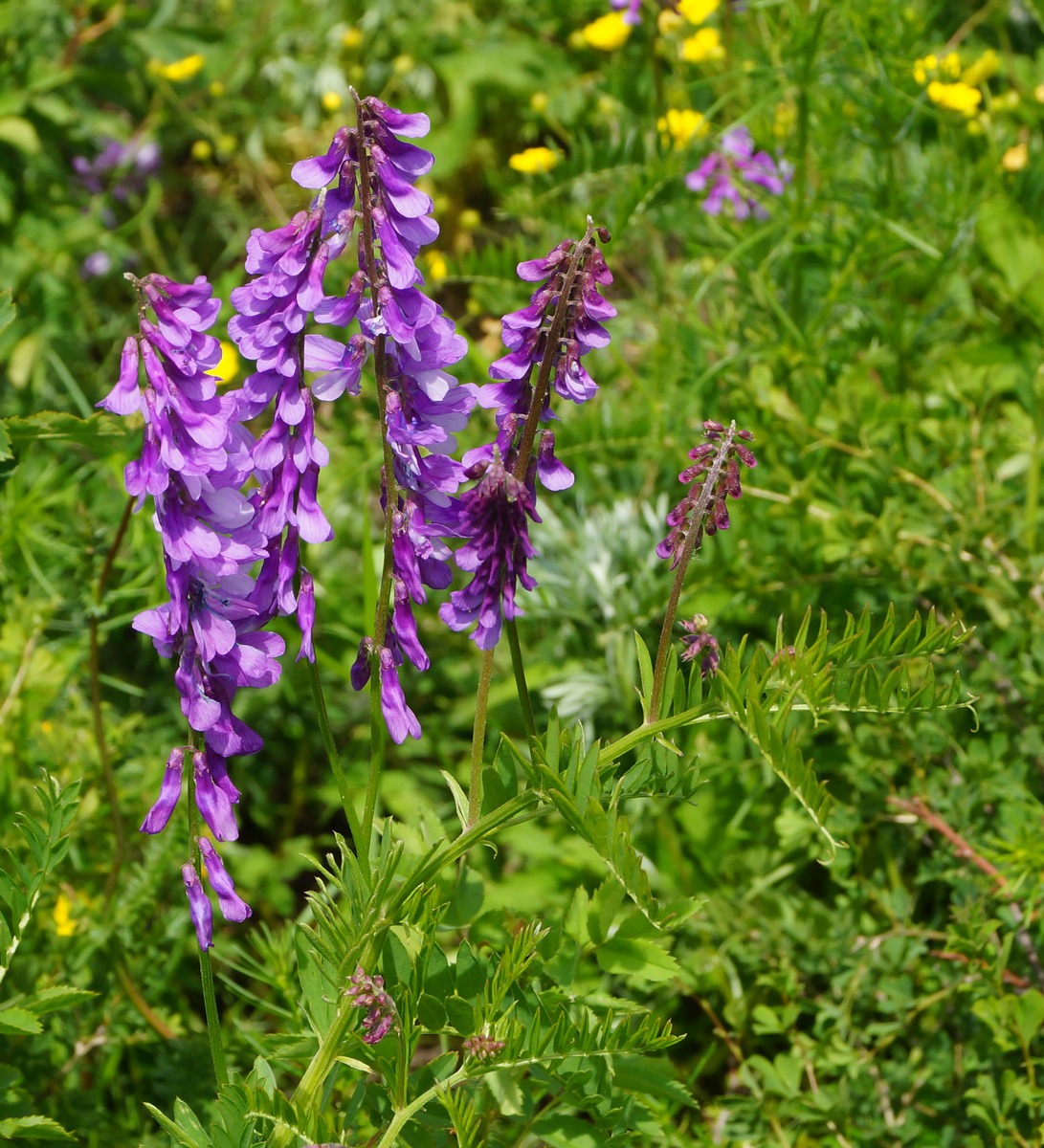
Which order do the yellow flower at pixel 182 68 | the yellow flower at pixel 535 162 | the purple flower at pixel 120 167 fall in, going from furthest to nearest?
1. the purple flower at pixel 120 167
2. the yellow flower at pixel 182 68
3. the yellow flower at pixel 535 162

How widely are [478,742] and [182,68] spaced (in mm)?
3612

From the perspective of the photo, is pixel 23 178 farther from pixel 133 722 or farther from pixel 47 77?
pixel 133 722

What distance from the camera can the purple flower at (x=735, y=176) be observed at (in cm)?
309

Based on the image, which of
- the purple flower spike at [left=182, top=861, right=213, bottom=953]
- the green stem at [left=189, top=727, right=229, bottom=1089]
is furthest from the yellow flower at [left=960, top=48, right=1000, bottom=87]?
the purple flower spike at [left=182, top=861, right=213, bottom=953]

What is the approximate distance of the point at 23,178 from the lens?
3.74m

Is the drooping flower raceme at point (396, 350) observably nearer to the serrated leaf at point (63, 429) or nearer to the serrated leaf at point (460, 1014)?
the serrated leaf at point (460, 1014)

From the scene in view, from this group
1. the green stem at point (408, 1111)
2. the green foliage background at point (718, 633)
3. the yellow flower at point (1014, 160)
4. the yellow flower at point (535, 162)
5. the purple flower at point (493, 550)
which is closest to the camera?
the purple flower at point (493, 550)

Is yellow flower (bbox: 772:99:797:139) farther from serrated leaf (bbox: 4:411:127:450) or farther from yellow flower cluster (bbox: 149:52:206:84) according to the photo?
yellow flower cluster (bbox: 149:52:206:84)

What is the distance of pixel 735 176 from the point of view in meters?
3.07

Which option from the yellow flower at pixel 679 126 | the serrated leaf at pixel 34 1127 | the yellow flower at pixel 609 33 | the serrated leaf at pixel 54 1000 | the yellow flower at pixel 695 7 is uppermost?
the yellow flower at pixel 695 7

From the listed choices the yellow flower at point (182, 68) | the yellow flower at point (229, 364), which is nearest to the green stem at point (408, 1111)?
the yellow flower at point (229, 364)

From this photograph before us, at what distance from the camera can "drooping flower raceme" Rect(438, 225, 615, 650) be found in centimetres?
126

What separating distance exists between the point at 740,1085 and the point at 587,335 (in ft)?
5.26

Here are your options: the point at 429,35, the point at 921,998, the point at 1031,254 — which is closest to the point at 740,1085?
the point at 921,998
